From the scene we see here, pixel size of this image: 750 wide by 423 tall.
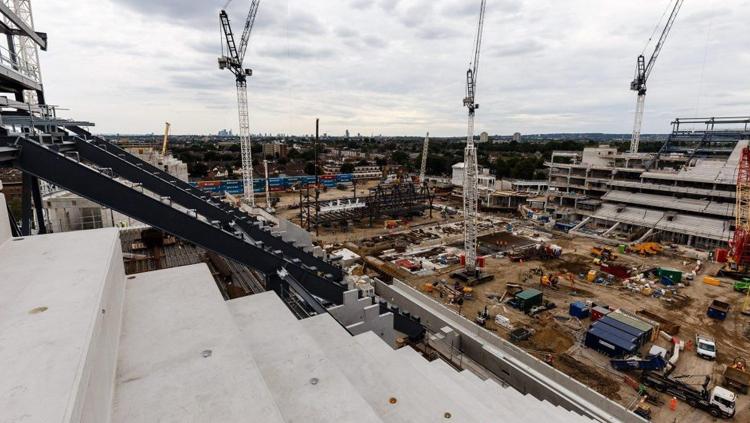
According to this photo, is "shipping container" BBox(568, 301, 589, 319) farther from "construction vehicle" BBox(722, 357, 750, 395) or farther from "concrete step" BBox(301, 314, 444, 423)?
"concrete step" BBox(301, 314, 444, 423)

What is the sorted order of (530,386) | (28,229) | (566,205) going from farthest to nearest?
(566,205) → (530,386) → (28,229)

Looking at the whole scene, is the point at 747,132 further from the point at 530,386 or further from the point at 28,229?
the point at 28,229

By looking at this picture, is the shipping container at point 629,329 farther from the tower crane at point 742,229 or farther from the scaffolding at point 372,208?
the scaffolding at point 372,208

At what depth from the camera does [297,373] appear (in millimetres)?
6074

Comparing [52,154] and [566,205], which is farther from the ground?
[52,154]

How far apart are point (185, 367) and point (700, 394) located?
897 inches

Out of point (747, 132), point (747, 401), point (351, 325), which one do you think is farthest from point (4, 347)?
point (747, 132)

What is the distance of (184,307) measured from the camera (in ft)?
24.0

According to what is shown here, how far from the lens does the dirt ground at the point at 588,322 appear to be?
59.7ft

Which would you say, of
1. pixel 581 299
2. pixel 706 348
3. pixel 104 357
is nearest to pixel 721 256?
pixel 581 299

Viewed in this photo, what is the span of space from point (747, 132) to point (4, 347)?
71.8 meters

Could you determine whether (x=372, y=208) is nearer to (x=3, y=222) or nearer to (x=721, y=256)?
(x=721, y=256)

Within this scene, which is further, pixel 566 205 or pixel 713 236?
pixel 566 205

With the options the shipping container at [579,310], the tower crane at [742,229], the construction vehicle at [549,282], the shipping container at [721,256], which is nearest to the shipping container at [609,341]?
the shipping container at [579,310]
